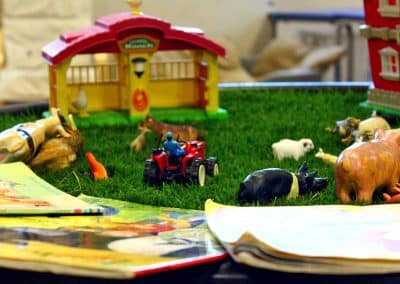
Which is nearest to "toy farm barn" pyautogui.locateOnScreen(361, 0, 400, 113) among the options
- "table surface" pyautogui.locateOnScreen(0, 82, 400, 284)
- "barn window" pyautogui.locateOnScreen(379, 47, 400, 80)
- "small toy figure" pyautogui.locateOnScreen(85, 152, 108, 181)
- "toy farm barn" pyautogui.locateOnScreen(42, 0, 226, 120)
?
"barn window" pyautogui.locateOnScreen(379, 47, 400, 80)

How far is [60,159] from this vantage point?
3.54ft

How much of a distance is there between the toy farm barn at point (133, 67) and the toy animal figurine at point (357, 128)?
0.97 feet

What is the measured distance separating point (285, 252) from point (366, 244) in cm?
9

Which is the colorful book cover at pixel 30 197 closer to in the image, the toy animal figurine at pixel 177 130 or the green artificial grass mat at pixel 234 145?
the green artificial grass mat at pixel 234 145

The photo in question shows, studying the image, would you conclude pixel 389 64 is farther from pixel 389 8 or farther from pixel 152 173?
pixel 152 173

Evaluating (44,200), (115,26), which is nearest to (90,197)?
(44,200)

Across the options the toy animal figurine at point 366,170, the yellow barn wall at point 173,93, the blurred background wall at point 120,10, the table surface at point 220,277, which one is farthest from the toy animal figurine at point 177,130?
the blurred background wall at point 120,10

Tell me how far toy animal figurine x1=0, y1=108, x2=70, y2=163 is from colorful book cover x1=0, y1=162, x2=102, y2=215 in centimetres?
2

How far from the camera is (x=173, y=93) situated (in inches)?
59.4

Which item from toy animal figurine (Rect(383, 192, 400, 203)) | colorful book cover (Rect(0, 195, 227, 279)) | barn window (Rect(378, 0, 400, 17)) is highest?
barn window (Rect(378, 0, 400, 17))

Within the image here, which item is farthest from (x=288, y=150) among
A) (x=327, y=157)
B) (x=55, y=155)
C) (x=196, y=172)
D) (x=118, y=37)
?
(x=118, y=37)

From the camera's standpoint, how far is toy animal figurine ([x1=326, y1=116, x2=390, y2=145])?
3.76 feet

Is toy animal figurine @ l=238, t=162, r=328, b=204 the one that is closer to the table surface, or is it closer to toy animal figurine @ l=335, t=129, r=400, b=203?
toy animal figurine @ l=335, t=129, r=400, b=203

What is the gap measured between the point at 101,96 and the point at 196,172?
1.80ft
